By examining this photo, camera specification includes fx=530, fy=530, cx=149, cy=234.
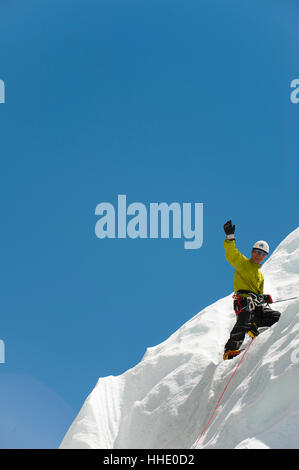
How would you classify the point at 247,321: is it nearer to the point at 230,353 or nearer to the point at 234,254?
the point at 230,353

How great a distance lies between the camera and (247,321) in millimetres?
14984

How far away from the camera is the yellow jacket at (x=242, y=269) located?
15.2 meters

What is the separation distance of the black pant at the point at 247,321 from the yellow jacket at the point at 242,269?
0.58 m

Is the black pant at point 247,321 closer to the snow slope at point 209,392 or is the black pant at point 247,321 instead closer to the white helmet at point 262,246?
the snow slope at point 209,392

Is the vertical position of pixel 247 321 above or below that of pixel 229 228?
below

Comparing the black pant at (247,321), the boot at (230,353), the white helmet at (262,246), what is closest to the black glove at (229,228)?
the white helmet at (262,246)

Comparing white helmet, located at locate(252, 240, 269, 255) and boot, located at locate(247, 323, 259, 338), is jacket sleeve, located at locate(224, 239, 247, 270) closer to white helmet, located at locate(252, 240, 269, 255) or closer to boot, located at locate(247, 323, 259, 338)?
white helmet, located at locate(252, 240, 269, 255)

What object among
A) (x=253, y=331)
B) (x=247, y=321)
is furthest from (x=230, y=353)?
(x=247, y=321)

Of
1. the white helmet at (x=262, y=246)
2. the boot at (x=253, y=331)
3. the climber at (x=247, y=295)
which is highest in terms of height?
the white helmet at (x=262, y=246)

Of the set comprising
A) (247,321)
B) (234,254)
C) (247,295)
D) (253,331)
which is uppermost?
(234,254)

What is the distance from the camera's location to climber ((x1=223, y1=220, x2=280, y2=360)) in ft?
49.2

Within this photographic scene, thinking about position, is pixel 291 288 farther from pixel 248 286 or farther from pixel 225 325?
pixel 248 286

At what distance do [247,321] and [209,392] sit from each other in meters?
2.55
